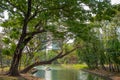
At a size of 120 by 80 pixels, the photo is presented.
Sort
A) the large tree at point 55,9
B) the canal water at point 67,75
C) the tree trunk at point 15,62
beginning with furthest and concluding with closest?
the canal water at point 67,75 → the tree trunk at point 15,62 → the large tree at point 55,9

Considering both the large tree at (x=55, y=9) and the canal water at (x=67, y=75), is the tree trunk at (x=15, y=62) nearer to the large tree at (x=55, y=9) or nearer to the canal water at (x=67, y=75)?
the large tree at (x=55, y=9)

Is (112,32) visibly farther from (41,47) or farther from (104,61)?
(41,47)

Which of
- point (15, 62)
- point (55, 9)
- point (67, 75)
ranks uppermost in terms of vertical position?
point (55, 9)

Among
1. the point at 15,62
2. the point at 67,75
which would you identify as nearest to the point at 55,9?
the point at 15,62

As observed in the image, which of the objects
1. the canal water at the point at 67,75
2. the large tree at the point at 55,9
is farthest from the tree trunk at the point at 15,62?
the canal water at the point at 67,75

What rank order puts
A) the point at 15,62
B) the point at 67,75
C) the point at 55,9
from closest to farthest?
the point at 55,9, the point at 15,62, the point at 67,75

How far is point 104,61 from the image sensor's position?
54062 mm

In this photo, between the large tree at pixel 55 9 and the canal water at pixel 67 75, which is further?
the canal water at pixel 67 75

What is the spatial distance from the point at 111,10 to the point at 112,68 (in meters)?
34.3

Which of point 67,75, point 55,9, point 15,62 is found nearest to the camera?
point 55,9

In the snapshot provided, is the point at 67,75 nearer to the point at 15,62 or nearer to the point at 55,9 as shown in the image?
the point at 15,62

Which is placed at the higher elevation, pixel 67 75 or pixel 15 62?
pixel 15 62

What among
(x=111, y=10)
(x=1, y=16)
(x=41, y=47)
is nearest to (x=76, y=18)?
(x=111, y=10)

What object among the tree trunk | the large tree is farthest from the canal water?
the large tree
